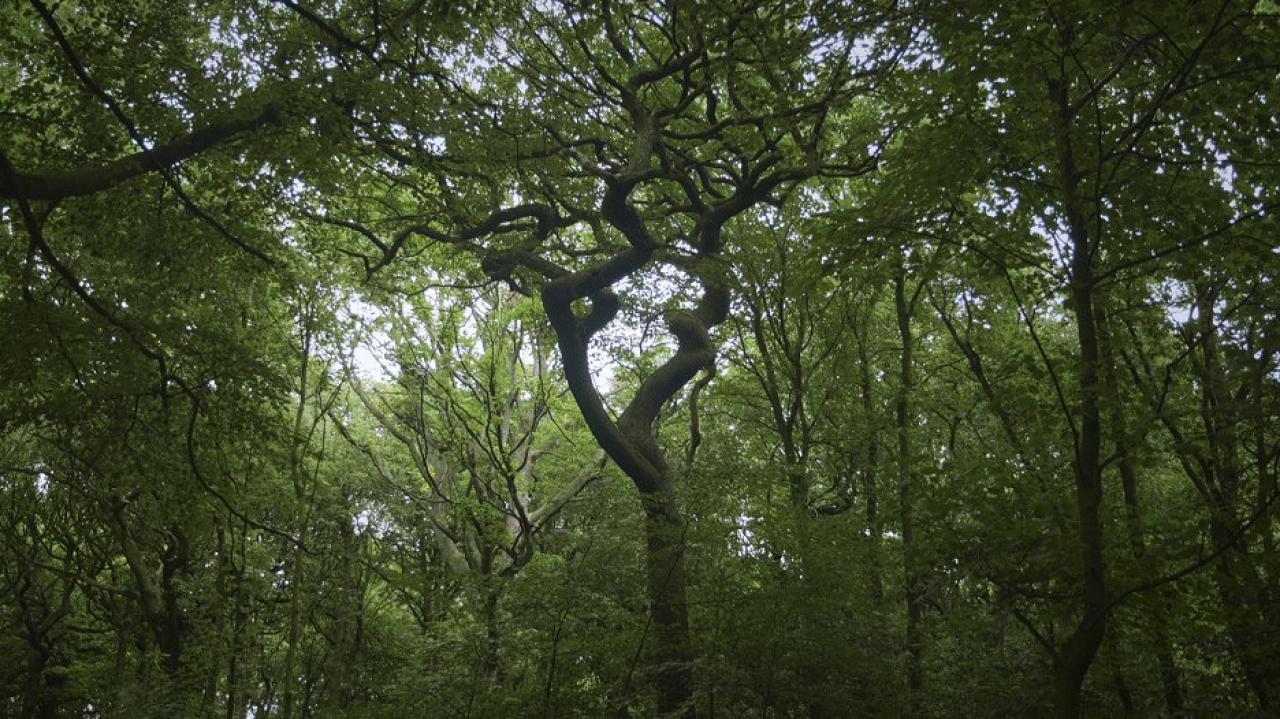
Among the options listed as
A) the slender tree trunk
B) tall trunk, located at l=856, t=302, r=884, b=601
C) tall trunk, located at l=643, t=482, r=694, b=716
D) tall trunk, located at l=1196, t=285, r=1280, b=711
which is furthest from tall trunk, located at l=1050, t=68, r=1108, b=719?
tall trunk, located at l=856, t=302, r=884, b=601

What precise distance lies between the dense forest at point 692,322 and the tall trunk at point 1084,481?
2 centimetres

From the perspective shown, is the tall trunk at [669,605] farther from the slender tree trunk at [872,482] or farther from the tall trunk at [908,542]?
the tall trunk at [908,542]

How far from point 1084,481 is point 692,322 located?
660 cm

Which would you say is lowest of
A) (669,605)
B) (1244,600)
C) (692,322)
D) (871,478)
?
(1244,600)

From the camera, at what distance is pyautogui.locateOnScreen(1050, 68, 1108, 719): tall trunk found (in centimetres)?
379

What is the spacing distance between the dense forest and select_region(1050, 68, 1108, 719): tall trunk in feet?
0.07

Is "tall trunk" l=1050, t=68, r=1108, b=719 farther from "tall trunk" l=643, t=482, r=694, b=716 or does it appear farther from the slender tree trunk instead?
the slender tree trunk

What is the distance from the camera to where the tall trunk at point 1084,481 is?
12.4ft

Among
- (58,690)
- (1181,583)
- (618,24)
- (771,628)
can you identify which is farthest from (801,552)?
(58,690)

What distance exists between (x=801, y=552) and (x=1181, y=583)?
307 centimetres

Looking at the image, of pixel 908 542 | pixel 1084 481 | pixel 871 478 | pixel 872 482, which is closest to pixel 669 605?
pixel 908 542

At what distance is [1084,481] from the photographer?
12.9 feet

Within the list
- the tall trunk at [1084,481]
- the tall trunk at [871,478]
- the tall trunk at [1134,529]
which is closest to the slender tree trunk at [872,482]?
the tall trunk at [871,478]

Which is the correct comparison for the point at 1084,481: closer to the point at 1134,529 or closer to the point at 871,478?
the point at 1134,529
